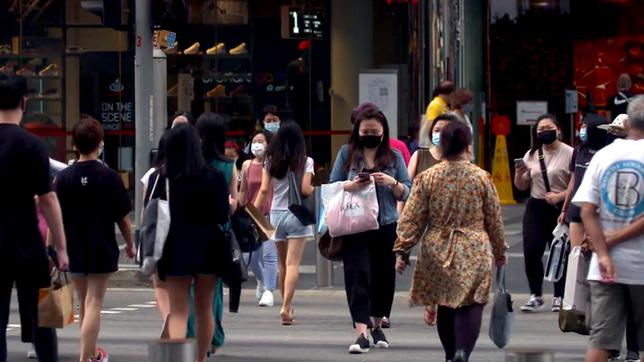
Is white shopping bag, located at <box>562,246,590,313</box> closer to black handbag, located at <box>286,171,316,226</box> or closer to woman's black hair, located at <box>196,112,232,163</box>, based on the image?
woman's black hair, located at <box>196,112,232,163</box>

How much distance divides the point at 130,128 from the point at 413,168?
13.4 m

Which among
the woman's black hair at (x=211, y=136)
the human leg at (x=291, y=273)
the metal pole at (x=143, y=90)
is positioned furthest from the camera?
the metal pole at (x=143, y=90)

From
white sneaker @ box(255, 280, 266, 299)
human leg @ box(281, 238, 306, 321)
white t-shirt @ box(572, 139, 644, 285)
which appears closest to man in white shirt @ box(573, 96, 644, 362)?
white t-shirt @ box(572, 139, 644, 285)

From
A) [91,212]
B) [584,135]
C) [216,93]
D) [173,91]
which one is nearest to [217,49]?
[216,93]

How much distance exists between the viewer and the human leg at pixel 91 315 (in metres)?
10.0

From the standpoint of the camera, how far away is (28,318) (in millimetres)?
9047

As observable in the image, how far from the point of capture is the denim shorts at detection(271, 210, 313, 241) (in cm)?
1330

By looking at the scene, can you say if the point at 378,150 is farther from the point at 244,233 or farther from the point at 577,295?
the point at 577,295

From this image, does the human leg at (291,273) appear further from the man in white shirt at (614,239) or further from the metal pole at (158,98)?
the man in white shirt at (614,239)

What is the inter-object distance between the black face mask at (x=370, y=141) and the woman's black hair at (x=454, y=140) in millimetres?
1722

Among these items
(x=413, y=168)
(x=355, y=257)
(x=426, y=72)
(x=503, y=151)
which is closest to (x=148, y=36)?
(x=413, y=168)

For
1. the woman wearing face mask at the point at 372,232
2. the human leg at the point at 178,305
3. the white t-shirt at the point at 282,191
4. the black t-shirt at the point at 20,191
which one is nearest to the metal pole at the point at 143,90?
the white t-shirt at the point at 282,191

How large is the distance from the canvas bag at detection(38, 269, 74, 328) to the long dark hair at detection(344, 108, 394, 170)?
2.73 m

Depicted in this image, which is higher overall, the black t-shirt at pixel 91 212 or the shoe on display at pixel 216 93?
the shoe on display at pixel 216 93
